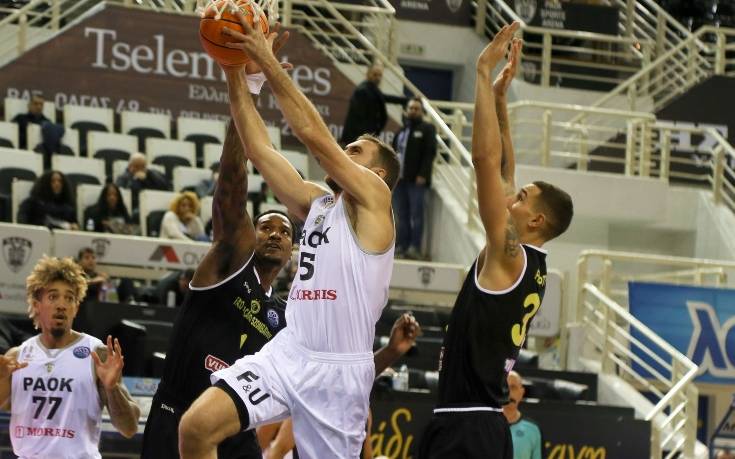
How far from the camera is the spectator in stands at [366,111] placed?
18.4 metres

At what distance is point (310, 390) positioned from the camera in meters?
6.23

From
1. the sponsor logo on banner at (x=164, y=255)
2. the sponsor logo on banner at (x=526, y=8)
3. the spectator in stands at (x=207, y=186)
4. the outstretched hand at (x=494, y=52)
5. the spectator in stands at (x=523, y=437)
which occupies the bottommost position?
the spectator in stands at (x=523, y=437)

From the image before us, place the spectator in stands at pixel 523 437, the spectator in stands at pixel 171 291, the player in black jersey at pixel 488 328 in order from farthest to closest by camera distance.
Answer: the spectator in stands at pixel 171 291 < the spectator in stands at pixel 523 437 < the player in black jersey at pixel 488 328

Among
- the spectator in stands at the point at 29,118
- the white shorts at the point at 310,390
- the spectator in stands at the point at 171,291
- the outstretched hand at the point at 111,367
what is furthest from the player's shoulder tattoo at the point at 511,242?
the spectator in stands at the point at 29,118

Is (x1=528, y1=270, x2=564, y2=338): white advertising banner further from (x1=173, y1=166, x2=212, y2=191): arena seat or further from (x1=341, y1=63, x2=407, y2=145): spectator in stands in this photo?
(x1=173, y1=166, x2=212, y2=191): arena seat

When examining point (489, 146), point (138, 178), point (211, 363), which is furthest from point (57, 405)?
point (138, 178)

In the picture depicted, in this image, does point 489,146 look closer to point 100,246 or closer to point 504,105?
point 504,105

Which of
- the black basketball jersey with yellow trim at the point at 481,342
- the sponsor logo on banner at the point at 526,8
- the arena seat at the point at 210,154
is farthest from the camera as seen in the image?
the sponsor logo on banner at the point at 526,8

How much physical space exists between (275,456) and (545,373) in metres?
6.20

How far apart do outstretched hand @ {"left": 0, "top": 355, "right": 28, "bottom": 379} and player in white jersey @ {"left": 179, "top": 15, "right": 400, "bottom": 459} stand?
2.15m

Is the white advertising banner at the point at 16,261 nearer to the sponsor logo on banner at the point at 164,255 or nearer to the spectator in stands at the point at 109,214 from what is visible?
the sponsor logo on banner at the point at 164,255

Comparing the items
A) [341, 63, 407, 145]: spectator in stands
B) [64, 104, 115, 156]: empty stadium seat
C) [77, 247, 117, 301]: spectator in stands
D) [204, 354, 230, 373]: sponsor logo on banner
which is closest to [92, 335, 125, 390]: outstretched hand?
[204, 354, 230, 373]: sponsor logo on banner

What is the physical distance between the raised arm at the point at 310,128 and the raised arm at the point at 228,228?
0.97 m

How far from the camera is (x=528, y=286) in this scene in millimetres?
6777
